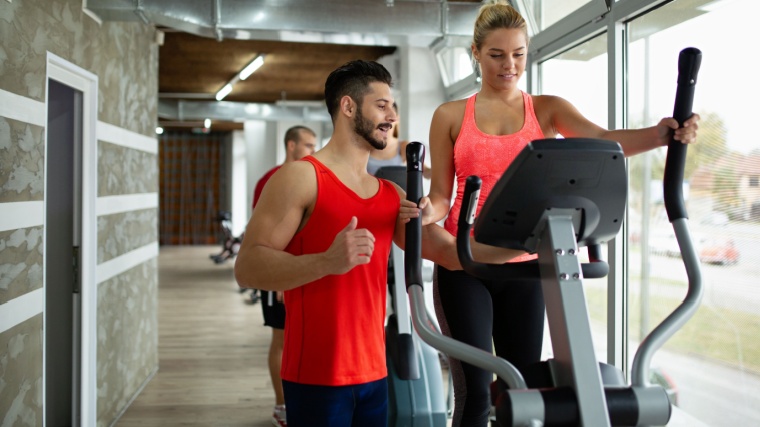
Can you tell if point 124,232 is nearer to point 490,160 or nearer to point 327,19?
point 327,19

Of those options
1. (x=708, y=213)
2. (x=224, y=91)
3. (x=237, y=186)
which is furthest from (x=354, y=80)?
(x=237, y=186)

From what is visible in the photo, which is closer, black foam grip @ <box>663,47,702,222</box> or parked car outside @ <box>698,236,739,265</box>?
black foam grip @ <box>663,47,702,222</box>

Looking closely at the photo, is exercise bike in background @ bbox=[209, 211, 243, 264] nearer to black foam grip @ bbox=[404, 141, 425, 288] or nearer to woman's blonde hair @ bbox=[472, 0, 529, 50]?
woman's blonde hair @ bbox=[472, 0, 529, 50]

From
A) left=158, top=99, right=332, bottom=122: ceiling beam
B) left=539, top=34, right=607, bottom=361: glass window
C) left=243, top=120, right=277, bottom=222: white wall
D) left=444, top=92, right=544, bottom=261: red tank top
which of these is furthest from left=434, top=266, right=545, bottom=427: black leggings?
left=243, top=120, right=277, bottom=222: white wall

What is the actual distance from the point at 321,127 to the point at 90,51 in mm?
8860

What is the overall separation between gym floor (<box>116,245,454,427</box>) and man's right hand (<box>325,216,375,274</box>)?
8.88 feet

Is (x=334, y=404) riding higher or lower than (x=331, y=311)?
lower

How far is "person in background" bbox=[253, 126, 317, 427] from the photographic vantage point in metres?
3.57

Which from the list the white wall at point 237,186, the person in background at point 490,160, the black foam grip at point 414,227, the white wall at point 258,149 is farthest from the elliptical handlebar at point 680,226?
the white wall at point 237,186

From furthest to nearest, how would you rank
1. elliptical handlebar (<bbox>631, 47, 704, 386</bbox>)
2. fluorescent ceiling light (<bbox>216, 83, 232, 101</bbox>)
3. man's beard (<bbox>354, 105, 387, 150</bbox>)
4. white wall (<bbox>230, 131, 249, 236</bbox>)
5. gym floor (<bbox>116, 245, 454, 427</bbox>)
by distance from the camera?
white wall (<bbox>230, 131, 249, 236</bbox>) → fluorescent ceiling light (<bbox>216, 83, 232, 101</bbox>) → gym floor (<bbox>116, 245, 454, 427</bbox>) → man's beard (<bbox>354, 105, 387, 150</bbox>) → elliptical handlebar (<bbox>631, 47, 704, 386</bbox>)

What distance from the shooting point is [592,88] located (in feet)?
10.7

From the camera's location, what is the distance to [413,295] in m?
1.47

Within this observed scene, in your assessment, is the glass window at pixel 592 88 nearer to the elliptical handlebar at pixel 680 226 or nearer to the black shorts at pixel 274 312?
the black shorts at pixel 274 312

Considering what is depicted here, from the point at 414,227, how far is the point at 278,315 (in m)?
2.19
